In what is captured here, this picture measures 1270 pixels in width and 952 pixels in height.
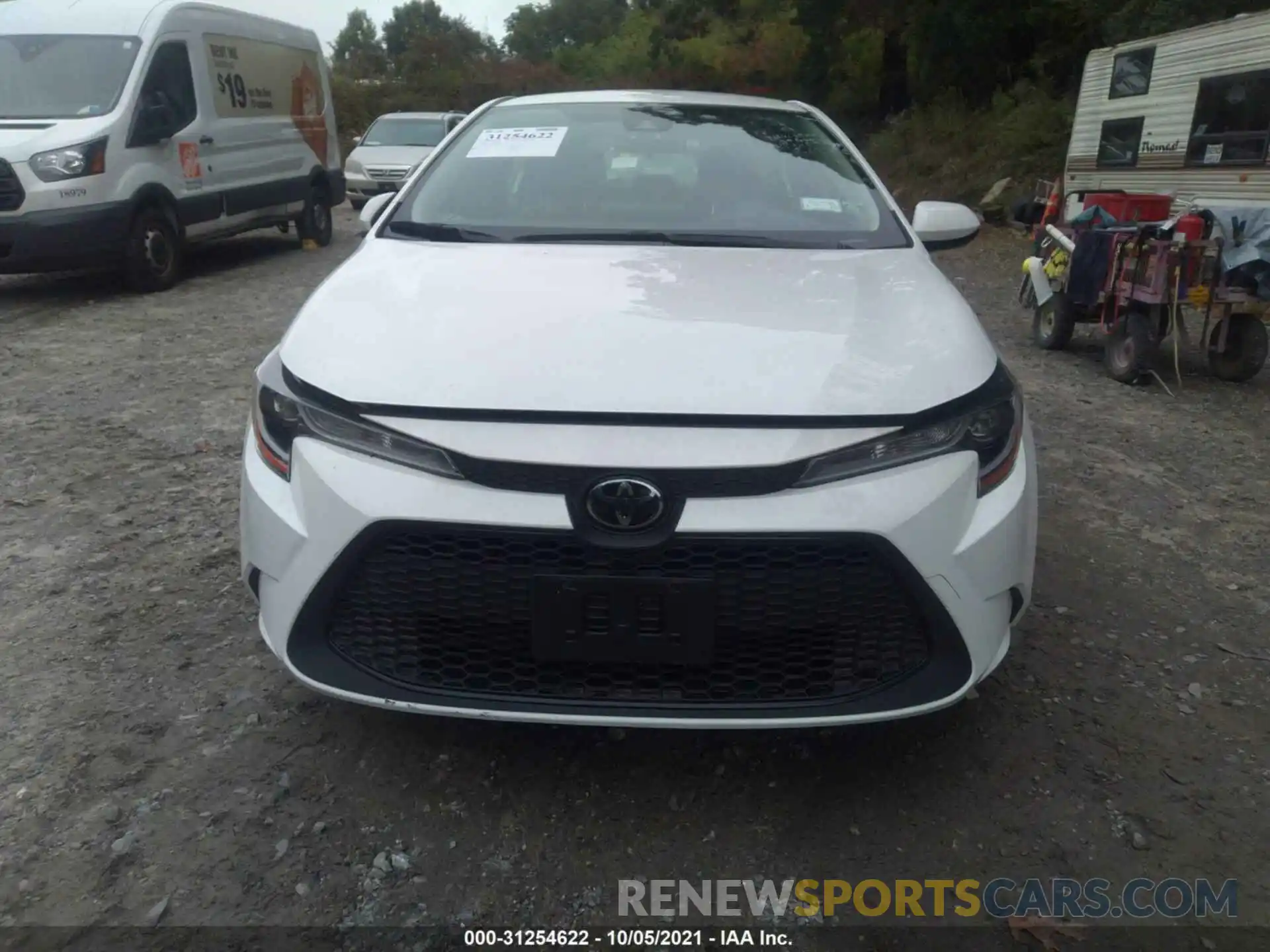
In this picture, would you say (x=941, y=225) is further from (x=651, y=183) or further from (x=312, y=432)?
(x=312, y=432)

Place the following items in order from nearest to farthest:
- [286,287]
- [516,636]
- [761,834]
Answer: [516,636]
[761,834]
[286,287]

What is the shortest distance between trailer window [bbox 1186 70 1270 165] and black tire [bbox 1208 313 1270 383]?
4.50m

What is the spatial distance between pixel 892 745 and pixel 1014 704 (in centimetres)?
42

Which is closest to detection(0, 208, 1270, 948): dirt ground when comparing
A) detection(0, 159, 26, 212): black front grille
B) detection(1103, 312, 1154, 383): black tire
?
detection(1103, 312, 1154, 383): black tire

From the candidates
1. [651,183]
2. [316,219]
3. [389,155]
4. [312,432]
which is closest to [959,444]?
[312,432]

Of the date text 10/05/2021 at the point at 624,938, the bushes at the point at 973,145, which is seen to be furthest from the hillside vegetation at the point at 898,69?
the date text 10/05/2021 at the point at 624,938

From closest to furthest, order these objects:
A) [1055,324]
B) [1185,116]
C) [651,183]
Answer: [651,183] < [1055,324] < [1185,116]

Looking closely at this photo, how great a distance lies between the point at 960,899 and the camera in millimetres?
2072

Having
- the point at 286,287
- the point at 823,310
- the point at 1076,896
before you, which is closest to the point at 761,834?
the point at 1076,896

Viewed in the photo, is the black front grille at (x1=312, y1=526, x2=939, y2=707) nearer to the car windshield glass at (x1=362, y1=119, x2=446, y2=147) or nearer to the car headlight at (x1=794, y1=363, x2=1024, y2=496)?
the car headlight at (x1=794, y1=363, x2=1024, y2=496)

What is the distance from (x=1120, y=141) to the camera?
12.2m

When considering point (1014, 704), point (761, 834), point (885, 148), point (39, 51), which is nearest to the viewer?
point (761, 834)

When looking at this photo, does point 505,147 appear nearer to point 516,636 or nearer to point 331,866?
point 516,636

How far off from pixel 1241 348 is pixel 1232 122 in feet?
16.9
